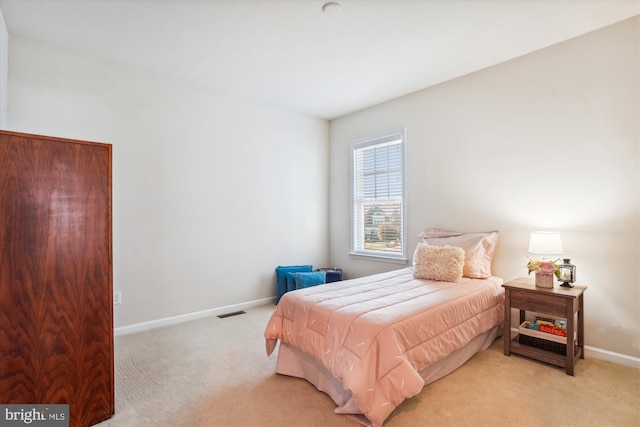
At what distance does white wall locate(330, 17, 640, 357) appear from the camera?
2529 mm

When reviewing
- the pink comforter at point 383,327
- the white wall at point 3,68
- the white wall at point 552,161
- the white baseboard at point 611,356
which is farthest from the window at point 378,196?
the white wall at point 3,68

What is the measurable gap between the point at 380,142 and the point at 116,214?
328 centimetres

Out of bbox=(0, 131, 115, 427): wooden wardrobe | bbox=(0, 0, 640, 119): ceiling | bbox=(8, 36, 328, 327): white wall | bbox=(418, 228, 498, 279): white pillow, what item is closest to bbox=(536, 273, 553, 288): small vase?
bbox=(418, 228, 498, 279): white pillow

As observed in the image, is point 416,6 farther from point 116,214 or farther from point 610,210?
point 116,214

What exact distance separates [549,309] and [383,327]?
5.10 ft

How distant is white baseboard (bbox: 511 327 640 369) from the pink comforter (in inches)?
27.9

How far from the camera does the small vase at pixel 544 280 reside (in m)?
2.56

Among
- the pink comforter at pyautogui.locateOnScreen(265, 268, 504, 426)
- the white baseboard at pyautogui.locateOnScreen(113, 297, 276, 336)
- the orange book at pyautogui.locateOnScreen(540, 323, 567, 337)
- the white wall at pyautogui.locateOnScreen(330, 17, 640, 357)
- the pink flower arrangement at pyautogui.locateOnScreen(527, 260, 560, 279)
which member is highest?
the white wall at pyautogui.locateOnScreen(330, 17, 640, 357)

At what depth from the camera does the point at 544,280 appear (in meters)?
2.58

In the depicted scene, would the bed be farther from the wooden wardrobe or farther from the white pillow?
the wooden wardrobe

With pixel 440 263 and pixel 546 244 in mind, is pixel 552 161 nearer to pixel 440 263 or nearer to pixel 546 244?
pixel 546 244

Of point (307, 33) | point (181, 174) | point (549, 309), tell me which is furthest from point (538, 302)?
point (181, 174)

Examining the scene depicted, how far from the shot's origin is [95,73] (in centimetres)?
310

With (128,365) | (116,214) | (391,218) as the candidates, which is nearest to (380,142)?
(391,218)
